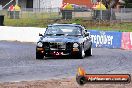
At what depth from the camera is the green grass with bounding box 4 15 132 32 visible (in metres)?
51.1

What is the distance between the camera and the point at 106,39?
103 feet

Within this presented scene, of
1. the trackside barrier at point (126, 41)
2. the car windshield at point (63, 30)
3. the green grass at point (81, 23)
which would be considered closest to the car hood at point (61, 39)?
the car windshield at point (63, 30)

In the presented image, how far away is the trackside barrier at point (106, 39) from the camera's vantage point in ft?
101

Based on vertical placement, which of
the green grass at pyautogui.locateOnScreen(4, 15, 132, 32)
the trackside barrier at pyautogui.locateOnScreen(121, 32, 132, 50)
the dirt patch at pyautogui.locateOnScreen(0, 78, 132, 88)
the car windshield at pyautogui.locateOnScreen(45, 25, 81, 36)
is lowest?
the green grass at pyautogui.locateOnScreen(4, 15, 132, 32)

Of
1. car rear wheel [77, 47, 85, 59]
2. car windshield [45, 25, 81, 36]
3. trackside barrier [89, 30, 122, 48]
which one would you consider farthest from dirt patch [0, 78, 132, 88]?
trackside barrier [89, 30, 122, 48]

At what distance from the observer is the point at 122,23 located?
53.4 m

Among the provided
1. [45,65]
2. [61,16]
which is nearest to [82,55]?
[45,65]

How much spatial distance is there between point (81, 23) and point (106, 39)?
24493mm

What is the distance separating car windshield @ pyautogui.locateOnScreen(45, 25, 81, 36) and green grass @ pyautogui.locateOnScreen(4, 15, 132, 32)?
85.4 feet

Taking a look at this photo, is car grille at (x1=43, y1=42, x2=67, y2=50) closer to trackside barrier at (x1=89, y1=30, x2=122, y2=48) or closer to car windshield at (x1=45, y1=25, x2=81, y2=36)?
car windshield at (x1=45, y1=25, x2=81, y2=36)

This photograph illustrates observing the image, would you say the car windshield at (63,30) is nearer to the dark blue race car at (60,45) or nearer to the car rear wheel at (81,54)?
the dark blue race car at (60,45)

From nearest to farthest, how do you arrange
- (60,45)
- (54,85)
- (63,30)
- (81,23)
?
(54,85) < (60,45) < (63,30) < (81,23)

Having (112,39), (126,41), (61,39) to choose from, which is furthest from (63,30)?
(112,39)

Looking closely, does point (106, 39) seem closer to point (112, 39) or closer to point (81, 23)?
point (112, 39)
